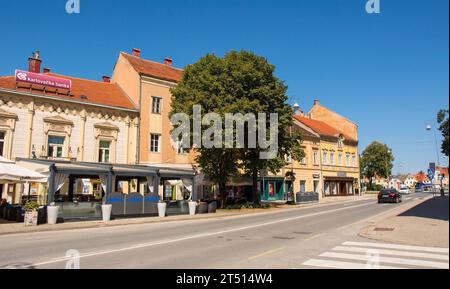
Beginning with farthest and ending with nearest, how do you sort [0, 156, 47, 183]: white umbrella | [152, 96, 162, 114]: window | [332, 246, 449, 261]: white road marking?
[152, 96, 162, 114]: window < [0, 156, 47, 183]: white umbrella < [332, 246, 449, 261]: white road marking

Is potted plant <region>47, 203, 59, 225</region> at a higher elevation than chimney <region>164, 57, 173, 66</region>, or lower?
lower

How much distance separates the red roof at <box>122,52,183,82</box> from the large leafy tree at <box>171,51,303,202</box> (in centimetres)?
584

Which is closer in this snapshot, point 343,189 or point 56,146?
point 56,146

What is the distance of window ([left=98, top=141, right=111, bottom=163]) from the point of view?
30.1 meters

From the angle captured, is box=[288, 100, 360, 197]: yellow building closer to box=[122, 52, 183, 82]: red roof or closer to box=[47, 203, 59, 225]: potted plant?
box=[122, 52, 183, 82]: red roof

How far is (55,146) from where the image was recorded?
27.8 m

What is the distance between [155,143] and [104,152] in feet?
15.3

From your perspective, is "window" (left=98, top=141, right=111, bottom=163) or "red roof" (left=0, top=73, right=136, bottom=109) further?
"window" (left=98, top=141, right=111, bottom=163)

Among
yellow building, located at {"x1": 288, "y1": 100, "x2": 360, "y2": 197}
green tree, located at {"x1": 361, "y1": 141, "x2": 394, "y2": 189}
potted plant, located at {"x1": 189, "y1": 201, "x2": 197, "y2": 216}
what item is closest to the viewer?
potted plant, located at {"x1": 189, "y1": 201, "x2": 197, "y2": 216}

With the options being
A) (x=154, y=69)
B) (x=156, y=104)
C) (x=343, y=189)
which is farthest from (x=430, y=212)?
(x=343, y=189)

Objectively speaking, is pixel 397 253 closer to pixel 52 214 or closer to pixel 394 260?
pixel 394 260

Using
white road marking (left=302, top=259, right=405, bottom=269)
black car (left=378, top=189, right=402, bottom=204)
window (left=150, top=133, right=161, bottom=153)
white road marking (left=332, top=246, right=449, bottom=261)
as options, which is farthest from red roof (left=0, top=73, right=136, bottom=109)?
white road marking (left=302, top=259, right=405, bottom=269)
